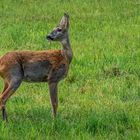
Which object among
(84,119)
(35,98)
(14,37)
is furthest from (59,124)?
(14,37)

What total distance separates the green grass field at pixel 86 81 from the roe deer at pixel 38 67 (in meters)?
0.42

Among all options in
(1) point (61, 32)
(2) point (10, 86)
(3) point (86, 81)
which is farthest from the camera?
(3) point (86, 81)

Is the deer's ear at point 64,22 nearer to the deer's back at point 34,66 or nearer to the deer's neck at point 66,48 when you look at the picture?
the deer's neck at point 66,48

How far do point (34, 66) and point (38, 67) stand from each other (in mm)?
73

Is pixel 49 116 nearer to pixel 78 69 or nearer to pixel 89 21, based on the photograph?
pixel 78 69

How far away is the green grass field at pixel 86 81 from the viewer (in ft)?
29.6

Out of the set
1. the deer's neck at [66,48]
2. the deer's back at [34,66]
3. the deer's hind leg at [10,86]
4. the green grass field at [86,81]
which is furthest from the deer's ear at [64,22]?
the green grass field at [86,81]

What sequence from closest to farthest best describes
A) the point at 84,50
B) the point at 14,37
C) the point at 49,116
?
the point at 49,116 → the point at 84,50 → the point at 14,37

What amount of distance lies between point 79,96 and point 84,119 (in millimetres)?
1695

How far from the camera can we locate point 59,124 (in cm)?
913

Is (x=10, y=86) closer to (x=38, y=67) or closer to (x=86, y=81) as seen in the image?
(x=38, y=67)

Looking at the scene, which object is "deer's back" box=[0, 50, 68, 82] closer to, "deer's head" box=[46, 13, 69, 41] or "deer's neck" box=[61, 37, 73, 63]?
"deer's neck" box=[61, 37, 73, 63]

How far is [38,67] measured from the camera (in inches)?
391

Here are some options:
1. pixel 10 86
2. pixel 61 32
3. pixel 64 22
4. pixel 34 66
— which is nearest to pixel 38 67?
pixel 34 66
